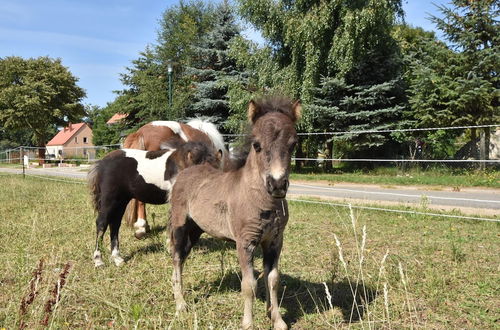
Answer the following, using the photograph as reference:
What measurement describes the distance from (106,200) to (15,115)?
143 ft

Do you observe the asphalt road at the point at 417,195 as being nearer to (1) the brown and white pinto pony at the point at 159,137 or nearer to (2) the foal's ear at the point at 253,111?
(1) the brown and white pinto pony at the point at 159,137

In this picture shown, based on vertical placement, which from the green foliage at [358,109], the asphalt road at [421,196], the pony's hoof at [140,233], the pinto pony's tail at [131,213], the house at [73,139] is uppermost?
the house at [73,139]

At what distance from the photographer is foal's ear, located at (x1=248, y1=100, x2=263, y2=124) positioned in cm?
287

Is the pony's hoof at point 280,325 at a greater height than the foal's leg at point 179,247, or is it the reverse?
the foal's leg at point 179,247

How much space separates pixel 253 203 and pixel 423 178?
1245 centimetres

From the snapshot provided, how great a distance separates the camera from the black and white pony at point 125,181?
16.1ft

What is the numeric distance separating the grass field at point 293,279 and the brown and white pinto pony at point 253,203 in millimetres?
420

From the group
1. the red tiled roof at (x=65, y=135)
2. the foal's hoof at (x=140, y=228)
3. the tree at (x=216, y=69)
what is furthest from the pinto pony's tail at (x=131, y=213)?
the red tiled roof at (x=65, y=135)

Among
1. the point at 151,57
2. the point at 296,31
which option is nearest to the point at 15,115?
the point at 151,57

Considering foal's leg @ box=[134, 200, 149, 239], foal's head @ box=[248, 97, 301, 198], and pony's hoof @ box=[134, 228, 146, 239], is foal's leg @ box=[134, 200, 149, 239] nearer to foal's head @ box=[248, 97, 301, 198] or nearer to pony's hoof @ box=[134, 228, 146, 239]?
pony's hoof @ box=[134, 228, 146, 239]

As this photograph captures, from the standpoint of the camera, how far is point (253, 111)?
289 centimetres

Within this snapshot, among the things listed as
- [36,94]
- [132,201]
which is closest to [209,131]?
[132,201]

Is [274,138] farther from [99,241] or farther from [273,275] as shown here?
[99,241]

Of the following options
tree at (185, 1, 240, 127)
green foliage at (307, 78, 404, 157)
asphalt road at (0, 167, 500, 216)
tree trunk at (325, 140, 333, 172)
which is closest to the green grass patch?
asphalt road at (0, 167, 500, 216)
